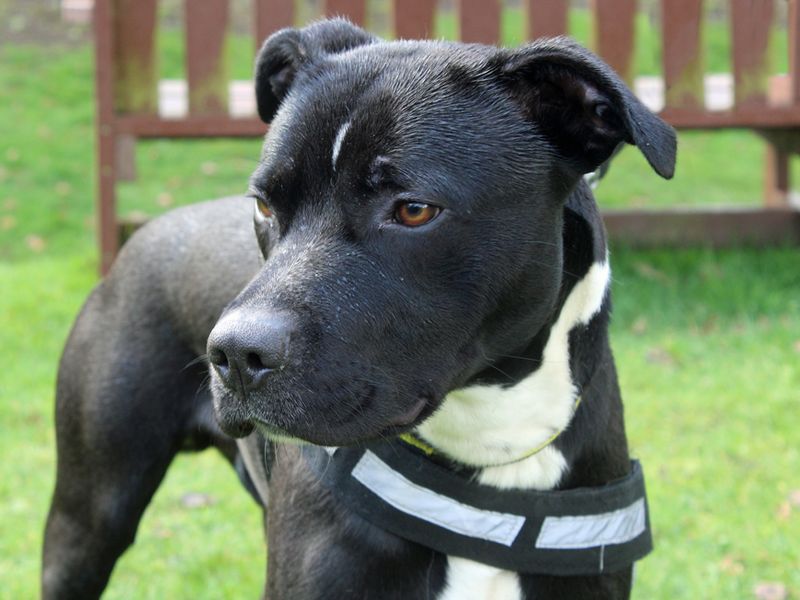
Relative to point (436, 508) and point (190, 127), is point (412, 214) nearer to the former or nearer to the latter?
point (436, 508)

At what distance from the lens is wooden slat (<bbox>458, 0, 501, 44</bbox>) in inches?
277

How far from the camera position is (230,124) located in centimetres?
693

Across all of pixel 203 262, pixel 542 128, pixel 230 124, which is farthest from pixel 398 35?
pixel 542 128

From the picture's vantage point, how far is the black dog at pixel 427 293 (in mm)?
2225

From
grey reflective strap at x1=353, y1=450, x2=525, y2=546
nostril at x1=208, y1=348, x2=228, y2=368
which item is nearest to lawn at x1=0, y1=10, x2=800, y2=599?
grey reflective strap at x1=353, y1=450, x2=525, y2=546

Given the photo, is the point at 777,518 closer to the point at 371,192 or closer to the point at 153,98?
the point at 371,192

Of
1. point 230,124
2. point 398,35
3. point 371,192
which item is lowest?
point 230,124

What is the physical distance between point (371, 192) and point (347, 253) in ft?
0.44

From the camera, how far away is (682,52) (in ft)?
23.1

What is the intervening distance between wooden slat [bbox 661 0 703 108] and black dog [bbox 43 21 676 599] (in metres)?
4.49

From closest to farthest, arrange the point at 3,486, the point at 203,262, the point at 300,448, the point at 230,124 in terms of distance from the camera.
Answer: the point at 300,448 < the point at 203,262 < the point at 3,486 < the point at 230,124

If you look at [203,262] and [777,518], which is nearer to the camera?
[203,262]

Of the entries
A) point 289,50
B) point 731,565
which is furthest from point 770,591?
point 289,50

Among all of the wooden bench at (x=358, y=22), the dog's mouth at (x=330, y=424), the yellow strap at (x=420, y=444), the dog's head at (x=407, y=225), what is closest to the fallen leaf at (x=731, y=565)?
the yellow strap at (x=420, y=444)
